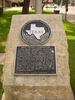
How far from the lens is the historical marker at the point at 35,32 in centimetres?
783

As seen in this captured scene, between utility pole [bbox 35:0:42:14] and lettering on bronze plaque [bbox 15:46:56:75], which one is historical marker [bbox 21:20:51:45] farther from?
utility pole [bbox 35:0:42:14]

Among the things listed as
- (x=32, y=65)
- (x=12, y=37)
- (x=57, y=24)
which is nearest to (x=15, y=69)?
(x=32, y=65)

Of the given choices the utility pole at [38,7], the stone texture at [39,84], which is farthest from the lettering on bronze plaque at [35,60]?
the utility pole at [38,7]

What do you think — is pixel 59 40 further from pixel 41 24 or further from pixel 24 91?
pixel 24 91

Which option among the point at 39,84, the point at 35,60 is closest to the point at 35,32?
the point at 35,60

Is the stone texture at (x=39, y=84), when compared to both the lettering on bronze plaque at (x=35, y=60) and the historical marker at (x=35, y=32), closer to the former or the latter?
the lettering on bronze plaque at (x=35, y=60)

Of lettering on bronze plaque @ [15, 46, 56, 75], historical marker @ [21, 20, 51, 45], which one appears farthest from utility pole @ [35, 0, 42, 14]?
lettering on bronze plaque @ [15, 46, 56, 75]

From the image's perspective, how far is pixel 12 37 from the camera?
7.96 m

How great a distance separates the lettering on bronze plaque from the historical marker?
175 mm

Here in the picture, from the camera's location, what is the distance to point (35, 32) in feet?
26.1

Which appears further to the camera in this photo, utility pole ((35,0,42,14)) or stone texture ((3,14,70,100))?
utility pole ((35,0,42,14))

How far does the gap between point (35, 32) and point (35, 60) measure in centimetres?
74

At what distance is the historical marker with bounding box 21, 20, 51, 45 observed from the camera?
7828 millimetres

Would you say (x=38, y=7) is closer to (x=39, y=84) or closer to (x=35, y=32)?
(x=35, y=32)
